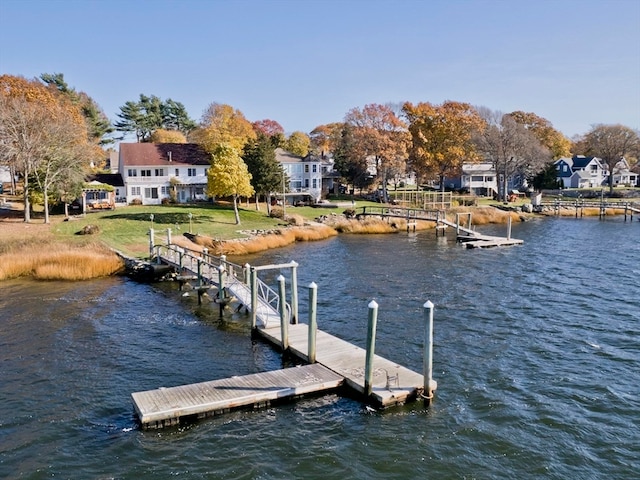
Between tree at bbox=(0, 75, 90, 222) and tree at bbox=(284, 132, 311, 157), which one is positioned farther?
tree at bbox=(284, 132, 311, 157)

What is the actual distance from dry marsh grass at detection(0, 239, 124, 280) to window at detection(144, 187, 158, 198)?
113 feet

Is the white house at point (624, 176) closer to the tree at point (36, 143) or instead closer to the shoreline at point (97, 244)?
the shoreline at point (97, 244)

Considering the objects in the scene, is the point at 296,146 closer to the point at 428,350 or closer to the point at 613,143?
the point at 613,143

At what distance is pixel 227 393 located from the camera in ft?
54.3

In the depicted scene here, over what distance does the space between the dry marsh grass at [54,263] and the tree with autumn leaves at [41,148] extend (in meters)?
14.3

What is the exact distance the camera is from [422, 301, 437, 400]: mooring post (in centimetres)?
1636

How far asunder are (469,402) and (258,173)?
50.4 meters

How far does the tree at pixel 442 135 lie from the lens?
85500mm

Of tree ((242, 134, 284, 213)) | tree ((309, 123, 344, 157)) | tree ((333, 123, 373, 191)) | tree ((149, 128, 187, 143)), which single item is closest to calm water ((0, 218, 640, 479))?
tree ((242, 134, 284, 213))

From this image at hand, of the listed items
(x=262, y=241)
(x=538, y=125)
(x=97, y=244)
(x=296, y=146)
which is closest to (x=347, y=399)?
(x=97, y=244)

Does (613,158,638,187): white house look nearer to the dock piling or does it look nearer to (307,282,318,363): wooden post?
(307,282,318,363): wooden post

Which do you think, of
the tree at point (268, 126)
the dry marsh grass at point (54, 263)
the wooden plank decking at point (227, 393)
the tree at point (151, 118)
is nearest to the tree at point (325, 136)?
the tree at point (268, 126)

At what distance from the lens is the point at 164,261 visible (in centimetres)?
3641

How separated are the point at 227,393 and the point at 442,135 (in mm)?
75588
